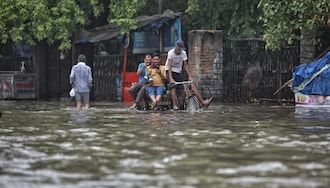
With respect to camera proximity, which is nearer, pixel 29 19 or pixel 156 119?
pixel 156 119

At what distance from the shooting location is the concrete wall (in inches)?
846

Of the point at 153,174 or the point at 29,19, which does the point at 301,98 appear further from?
Result: the point at 153,174

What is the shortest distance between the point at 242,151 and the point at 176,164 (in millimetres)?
1230

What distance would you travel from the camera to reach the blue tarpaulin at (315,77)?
1844cm

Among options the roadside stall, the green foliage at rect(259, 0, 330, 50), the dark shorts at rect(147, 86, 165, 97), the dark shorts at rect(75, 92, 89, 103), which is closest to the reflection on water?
the green foliage at rect(259, 0, 330, 50)

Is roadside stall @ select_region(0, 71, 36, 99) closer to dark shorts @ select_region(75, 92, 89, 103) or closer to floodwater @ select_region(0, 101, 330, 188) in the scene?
dark shorts @ select_region(75, 92, 89, 103)

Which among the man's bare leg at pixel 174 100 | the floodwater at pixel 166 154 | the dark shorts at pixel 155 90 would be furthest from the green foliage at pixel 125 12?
the floodwater at pixel 166 154

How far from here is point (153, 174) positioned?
593 centimetres

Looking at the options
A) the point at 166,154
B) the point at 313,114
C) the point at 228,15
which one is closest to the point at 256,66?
the point at 228,15

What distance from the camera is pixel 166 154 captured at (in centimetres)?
723

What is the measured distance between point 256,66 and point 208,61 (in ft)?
5.24

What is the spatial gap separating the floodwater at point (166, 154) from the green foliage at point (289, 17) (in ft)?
19.2

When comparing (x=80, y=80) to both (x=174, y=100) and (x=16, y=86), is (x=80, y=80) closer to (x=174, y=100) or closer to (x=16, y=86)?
(x=174, y=100)

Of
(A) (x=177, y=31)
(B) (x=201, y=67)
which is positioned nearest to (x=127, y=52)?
(A) (x=177, y=31)
